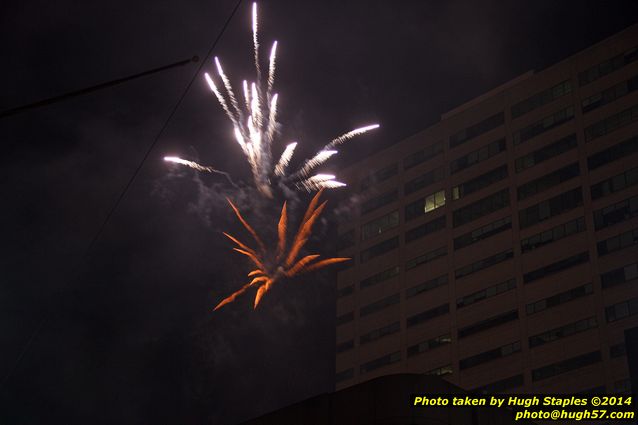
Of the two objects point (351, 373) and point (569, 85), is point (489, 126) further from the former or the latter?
point (351, 373)

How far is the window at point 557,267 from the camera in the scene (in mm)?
100562

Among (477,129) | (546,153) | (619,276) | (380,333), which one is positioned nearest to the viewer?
(619,276)

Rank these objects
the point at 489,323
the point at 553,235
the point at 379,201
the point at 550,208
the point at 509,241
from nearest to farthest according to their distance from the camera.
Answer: the point at 553,235, the point at 489,323, the point at 550,208, the point at 509,241, the point at 379,201

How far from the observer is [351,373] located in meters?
118

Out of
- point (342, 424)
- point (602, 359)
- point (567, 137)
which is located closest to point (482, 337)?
point (602, 359)

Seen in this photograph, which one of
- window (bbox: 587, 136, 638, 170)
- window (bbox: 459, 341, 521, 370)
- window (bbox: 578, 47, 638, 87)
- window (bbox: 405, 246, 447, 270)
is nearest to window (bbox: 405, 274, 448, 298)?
window (bbox: 405, 246, 447, 270)

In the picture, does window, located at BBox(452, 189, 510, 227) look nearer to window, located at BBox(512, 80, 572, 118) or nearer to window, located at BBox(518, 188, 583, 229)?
window, located at BBox(518, 188, 583, 229)

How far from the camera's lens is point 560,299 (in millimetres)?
100312

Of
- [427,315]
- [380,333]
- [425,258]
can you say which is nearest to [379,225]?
[425,258]

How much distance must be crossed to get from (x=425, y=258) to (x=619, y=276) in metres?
25.8

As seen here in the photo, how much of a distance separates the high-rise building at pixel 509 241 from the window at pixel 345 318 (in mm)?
191

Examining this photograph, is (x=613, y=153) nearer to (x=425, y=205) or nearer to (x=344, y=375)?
(x=425, y=205)

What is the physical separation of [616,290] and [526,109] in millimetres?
26423

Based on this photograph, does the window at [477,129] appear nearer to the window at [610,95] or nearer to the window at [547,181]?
the window at [547,181]
